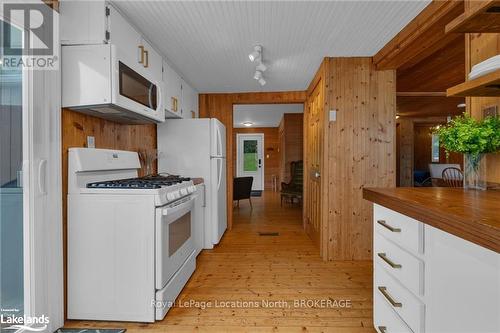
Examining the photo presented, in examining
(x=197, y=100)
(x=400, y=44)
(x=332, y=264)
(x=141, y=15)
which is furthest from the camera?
(x=197, y=100)

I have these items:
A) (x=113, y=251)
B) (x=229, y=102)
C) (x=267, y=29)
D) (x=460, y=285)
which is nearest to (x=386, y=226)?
(x=460, y=285)

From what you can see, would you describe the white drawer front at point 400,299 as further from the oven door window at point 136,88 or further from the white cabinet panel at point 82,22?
the white cabinet panel at point 82,22

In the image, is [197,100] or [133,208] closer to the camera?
[133,208]

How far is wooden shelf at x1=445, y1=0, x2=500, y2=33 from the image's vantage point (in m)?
1.08

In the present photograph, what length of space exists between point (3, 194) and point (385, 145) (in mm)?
3230

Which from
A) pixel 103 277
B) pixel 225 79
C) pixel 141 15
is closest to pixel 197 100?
pixel 225 79

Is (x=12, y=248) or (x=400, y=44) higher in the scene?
(x=400, y=44)

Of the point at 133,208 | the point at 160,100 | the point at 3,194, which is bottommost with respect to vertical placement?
the point at 133,208

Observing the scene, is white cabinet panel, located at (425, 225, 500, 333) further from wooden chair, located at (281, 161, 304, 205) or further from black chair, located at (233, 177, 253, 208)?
wooden chair, located at (281, 161, 304, 205)

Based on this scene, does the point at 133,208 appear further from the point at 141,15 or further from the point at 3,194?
the point at 141,15

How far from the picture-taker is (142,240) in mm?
1831

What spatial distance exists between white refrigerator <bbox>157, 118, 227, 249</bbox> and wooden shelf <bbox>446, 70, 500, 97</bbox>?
99.9 inches

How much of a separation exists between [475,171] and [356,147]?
1526 millimetres

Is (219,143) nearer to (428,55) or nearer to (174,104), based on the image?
(174,104)
